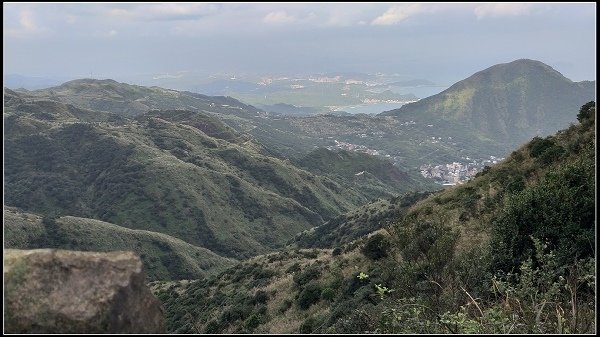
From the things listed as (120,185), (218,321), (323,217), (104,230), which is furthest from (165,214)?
(218,321)

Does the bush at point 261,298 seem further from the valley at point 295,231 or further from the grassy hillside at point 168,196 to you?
the grassy hillside at point 168,196

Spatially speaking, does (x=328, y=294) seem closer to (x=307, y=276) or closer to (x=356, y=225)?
(x=307, y=276)

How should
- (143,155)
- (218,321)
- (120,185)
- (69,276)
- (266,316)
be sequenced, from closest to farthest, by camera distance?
(69,276) < (266,316) < (218,321) < (120,185) < (143,155)

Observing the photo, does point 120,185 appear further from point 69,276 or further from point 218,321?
point 69,276

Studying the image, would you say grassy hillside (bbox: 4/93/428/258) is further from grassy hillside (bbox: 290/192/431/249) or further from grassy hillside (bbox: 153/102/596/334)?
grassy hillside (bbox: 153/102/596/334)

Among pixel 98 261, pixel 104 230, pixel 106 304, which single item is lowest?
pixel 104 230

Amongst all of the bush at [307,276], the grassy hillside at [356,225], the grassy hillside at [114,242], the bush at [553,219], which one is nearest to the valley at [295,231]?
the bush at [553,219]
